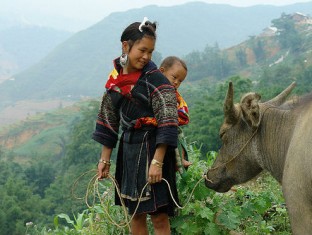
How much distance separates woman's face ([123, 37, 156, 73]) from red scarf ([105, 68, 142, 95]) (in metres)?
0.09

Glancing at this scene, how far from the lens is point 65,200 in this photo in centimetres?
4888

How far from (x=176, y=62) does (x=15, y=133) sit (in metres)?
102

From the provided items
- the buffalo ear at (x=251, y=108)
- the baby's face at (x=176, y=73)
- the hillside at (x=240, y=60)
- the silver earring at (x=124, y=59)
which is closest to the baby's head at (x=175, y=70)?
the baby's face at (x=176, y=73)

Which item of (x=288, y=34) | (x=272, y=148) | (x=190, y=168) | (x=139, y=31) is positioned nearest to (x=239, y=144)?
(x=272, y=148)

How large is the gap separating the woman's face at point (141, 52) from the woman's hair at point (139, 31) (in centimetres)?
3

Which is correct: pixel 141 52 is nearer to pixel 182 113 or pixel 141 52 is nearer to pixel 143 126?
pixel 143 126

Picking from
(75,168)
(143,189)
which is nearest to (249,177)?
(143,189)

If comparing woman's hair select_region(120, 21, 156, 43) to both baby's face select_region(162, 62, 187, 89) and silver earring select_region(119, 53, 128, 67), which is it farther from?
baby's face select_region(162, 62, 187, 89)

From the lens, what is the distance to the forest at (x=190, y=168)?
4531mm

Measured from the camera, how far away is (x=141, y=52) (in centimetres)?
368

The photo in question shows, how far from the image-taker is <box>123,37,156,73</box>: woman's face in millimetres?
3658

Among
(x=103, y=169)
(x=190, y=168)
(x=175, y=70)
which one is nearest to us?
(x=103, y=169)

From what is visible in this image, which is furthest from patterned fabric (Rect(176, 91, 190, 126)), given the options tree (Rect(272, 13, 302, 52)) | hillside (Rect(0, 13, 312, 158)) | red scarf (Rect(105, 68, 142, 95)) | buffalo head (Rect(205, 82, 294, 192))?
tree (Rect(272, 13, 302, 52))

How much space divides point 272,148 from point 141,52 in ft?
3.97
